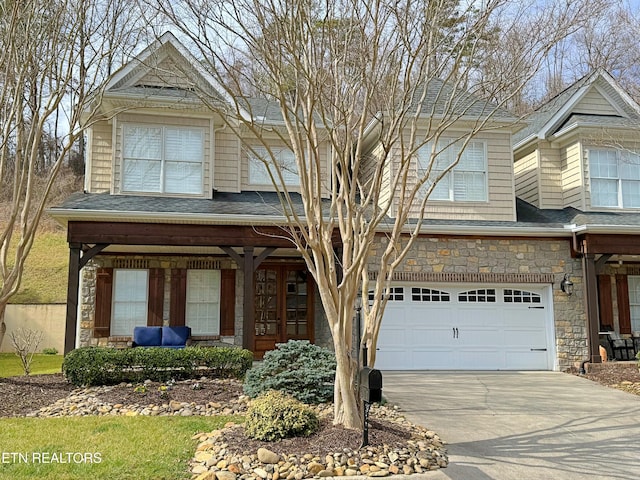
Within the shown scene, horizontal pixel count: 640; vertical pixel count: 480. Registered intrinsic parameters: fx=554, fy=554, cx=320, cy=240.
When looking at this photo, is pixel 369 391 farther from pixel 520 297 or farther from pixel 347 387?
pixel 520 297

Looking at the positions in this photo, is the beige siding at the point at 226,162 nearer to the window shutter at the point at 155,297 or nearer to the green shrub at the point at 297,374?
the window shutter at the point at 155,297

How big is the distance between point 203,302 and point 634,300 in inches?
408

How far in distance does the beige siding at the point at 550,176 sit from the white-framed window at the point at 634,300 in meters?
2.69

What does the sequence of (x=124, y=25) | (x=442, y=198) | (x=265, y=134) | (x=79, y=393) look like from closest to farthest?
(x=79, y=393)
(x=124, y=25)
(x=442, y=198)
(x=265, y=134)

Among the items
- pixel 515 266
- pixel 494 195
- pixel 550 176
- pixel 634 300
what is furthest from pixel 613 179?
pixel 515 266

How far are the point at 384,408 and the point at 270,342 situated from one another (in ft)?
20.2

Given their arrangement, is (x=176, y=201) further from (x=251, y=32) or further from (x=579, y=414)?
(x=579, y=414)

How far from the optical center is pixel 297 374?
7531mm

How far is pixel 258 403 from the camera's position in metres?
5.82

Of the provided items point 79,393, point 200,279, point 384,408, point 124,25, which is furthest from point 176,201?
point 384,408

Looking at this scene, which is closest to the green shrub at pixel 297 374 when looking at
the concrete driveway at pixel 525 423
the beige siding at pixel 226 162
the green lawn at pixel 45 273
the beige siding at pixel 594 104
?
the concrete driveway at pixel 525 423

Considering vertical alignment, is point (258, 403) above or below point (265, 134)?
below

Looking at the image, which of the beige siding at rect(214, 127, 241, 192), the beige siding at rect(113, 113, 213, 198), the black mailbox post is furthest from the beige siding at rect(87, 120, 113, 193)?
the black mailbox post

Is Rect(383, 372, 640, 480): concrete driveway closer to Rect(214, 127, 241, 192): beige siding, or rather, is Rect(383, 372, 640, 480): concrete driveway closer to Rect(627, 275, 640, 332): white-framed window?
Rect(627, 275, 640, 332): white-framed window
